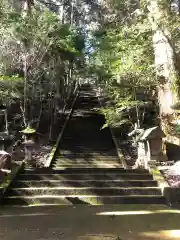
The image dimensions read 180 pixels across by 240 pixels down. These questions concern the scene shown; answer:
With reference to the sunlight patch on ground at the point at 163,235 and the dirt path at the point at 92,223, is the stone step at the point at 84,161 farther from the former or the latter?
the sunlight patch on ground at the point at 163,235

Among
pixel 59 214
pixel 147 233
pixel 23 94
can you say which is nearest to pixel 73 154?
pixel 23 94

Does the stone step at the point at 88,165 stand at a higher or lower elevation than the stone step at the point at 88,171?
lower

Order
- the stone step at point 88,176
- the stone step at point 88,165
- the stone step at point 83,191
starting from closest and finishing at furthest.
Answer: the stone step at point 83,191 < the stone step at point 88,176 < the stone step at point 88,165

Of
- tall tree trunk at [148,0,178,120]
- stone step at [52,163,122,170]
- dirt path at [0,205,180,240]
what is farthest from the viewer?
stone step at [52,163,122,170]

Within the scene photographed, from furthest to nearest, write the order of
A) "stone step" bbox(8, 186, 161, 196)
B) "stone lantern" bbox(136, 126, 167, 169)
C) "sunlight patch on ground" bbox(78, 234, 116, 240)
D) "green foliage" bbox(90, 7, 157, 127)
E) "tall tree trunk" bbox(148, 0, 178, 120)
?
"green foliage" bbox(90, 7, 157, 127) → "tall tree trunk" bbox(148, 0, 178, 120) → "stone lantern" bbox(136, 126, 167, 169) → "stone step" bbox(8, 186, 161, 196) → "sunlight patch on ground" bbox(78, 234, 116, 240)

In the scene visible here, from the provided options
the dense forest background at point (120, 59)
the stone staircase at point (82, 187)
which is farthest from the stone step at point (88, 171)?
the dense forest background at point (120, 59)

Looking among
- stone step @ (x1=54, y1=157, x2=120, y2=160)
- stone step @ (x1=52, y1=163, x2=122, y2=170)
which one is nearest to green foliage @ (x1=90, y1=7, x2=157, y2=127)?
stone step @ (x1=52, y1=163, x2=122, y2=170)

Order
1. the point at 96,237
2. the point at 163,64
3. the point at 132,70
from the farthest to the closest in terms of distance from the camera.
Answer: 1. the point at 163,64
2. the point at 132,70
3. the point at 96,237

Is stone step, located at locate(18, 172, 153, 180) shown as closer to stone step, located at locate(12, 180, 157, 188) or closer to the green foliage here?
stone step, located at locate(12, 180, 157, 188)

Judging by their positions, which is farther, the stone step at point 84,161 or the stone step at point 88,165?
the stone step at point 84,161

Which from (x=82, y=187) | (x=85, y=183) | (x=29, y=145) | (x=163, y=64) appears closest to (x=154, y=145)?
(x=85, y=183)

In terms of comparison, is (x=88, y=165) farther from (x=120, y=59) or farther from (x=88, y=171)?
(x=120, y=59)

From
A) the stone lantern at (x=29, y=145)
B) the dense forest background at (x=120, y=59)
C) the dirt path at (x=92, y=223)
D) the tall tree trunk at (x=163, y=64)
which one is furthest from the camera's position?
the dense forest background at (x=120, y=59)

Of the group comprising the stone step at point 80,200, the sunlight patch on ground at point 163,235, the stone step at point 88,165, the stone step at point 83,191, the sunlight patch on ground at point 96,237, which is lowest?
the stone step at point 88,165
